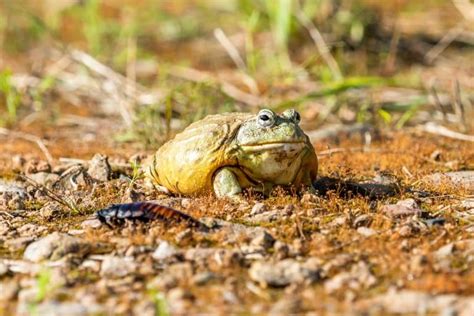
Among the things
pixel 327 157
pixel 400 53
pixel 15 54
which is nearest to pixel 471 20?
pixel 400 53

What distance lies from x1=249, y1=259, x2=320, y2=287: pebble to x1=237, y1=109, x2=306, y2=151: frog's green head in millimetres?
1275

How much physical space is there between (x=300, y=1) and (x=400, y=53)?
1.87 m

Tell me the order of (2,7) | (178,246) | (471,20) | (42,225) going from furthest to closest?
(2,7), (471,20), (42,225), (178,246)

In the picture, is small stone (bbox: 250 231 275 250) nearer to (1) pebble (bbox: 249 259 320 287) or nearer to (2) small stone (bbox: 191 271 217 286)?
(1) pebble (bbox: 249 259 320 287)

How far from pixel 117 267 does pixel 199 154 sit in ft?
4.25

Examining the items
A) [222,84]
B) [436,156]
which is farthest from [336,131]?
[222,84]

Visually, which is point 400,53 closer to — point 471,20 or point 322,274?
point 471,20

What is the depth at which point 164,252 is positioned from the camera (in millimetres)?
4727

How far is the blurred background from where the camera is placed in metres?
8.70

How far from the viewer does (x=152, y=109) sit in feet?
27.1

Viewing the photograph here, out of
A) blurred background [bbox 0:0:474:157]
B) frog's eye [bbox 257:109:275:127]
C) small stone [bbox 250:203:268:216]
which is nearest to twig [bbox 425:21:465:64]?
blurred background [bbox 0:0:474:157]

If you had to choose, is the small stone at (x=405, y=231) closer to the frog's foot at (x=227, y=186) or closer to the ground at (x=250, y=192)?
the ground at (x=250, y=192)

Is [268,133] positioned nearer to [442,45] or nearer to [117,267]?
[117,267]

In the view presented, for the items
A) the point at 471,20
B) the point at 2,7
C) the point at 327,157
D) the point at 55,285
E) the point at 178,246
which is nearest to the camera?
the point at 55,285
